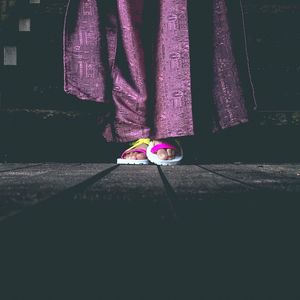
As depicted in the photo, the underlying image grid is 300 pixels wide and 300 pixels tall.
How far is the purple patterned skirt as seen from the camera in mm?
1241

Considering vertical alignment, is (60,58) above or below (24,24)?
below

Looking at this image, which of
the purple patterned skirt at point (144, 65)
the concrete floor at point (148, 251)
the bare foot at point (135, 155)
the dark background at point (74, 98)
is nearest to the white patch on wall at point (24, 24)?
the dark background at point (74, 98)

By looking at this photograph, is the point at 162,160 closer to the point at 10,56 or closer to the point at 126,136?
the point at 126,136

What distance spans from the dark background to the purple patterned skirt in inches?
12.7

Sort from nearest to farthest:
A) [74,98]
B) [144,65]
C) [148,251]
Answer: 1. [148,251]
2. [144,65]
3. [74,98]

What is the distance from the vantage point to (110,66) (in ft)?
4.54

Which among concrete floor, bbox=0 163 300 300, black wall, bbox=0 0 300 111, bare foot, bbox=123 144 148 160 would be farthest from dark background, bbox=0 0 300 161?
concrete floor, bbox=0 163 300 300

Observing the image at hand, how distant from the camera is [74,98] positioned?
1739 mm

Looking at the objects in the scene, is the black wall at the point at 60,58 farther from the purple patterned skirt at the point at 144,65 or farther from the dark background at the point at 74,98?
the purple patterned skirt at the point at 144,65

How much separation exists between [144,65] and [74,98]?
511 mm

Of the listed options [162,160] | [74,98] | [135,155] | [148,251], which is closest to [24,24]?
[74,98]

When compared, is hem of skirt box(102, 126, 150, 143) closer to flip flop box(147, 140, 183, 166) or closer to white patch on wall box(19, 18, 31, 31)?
flip flop box(147, 140, 183, 166)

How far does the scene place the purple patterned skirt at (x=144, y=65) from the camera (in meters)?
1.24

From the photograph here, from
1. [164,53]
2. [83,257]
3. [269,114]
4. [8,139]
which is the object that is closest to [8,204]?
[83,257]
